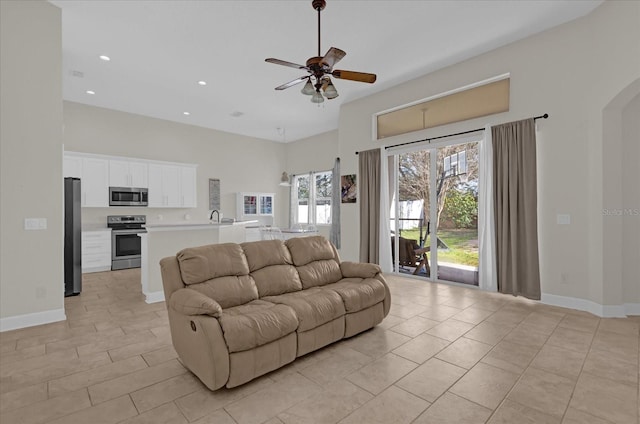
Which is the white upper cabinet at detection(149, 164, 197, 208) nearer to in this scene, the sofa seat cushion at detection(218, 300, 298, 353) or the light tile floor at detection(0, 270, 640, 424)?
the light tile floor at detection(0, 270, 640, 424)

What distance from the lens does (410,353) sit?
2.63 m

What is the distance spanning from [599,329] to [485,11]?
3.60 metres

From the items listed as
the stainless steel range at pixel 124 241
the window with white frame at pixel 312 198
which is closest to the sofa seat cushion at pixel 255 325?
the stainless steel range at pixel 124 241

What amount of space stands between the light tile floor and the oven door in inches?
124

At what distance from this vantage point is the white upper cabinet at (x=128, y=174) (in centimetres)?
644

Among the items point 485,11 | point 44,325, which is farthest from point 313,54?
point 44,325

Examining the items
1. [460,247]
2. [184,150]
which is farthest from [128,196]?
[460,247]

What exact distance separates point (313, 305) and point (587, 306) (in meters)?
3.42

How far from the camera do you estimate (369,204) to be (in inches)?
230

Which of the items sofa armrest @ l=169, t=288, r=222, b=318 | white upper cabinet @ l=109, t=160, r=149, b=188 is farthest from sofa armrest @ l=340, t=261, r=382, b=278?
white upper cabinet @ l=109, t=160, r=149, b=188

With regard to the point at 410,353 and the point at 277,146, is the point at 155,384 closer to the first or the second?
the point at 410,353

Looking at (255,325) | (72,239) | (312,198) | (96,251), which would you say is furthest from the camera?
(312,198)

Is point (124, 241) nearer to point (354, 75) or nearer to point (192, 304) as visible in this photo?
point (192, 304)

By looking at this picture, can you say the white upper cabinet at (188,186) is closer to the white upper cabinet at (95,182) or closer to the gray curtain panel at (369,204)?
the white upper cabinet at (95,182)
